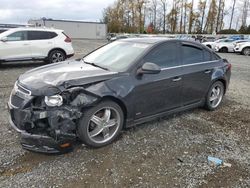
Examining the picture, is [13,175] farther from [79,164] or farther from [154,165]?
[154,165]

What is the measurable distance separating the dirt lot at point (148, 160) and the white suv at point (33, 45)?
20.2 ft

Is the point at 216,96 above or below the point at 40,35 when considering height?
below

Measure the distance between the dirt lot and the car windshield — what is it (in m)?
1.10

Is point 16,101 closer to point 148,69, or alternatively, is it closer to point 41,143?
point 41,143

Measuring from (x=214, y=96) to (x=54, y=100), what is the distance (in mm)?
3539

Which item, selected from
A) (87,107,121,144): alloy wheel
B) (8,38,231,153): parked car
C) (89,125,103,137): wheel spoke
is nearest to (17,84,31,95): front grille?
(8,38,231,153): parked car

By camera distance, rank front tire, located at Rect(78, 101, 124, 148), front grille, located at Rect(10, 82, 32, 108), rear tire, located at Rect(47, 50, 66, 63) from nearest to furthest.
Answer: front grille, located at Rect(10, 82, 32, 108) → front tire, located at Rect(78, 101, 124, 148) → rear tire, located at Rect(47, 50, 66, 63)

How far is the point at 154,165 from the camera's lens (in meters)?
3.07

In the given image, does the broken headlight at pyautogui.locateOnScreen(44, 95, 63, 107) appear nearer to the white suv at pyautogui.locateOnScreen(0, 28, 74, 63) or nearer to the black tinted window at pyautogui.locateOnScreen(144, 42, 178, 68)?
the black tinted window at pyautogui.locateOnScreen(144, 42, 178, 68)

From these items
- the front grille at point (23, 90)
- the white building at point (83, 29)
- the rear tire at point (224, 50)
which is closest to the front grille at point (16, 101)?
the front grille at point (23, 90)

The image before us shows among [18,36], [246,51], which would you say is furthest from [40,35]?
[246,51]

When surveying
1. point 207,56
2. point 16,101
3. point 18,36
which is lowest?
point 16,101

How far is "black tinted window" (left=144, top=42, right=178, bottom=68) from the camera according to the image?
3.93m

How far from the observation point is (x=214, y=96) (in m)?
5.16
